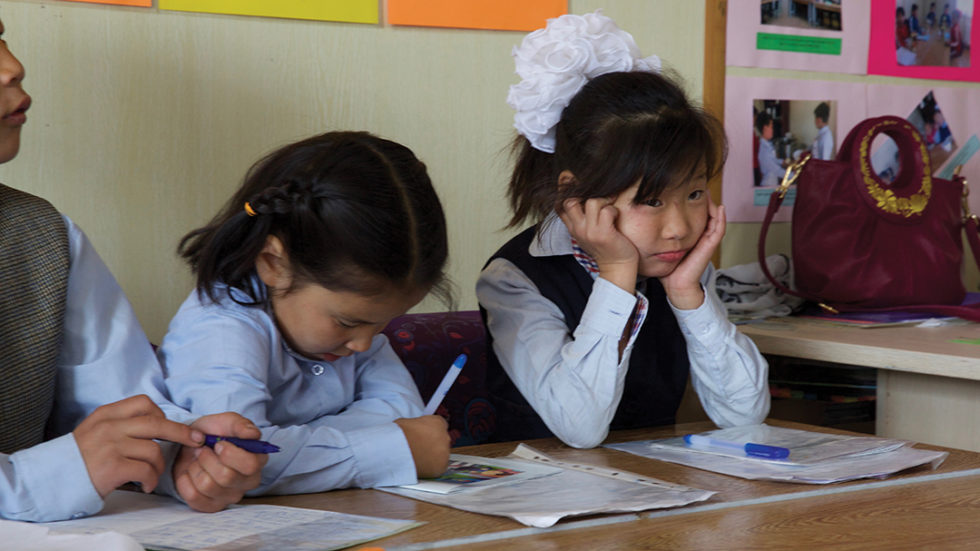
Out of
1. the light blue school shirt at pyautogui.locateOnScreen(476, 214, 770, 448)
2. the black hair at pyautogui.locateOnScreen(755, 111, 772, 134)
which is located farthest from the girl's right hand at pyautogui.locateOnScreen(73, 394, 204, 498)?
the black hair at pyautogui.locateOnScreen(755, 111, 772, 134)

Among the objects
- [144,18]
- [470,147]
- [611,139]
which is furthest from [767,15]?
[144,18]

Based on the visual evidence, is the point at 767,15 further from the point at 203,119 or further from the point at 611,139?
the point at 203,119

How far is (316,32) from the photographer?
1.71m

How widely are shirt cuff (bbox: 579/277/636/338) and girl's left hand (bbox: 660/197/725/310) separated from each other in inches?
4.4

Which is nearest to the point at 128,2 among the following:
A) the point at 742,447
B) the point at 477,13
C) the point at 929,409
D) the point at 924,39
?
the point at 477,13

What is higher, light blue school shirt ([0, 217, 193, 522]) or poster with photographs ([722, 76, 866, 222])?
poster with photographs ([722, 76, 866, 222])

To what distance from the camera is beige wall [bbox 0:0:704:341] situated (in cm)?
150

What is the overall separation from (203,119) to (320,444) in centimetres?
79

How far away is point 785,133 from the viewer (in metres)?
2.26

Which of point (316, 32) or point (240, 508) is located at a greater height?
point (316, 32)

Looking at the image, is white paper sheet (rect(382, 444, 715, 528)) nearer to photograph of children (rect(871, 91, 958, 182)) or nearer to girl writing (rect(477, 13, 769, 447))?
girl writing (rect(477, 13, 769, 447))

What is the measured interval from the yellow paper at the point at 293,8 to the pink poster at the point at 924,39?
1245mm

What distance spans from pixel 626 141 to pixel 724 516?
2.10 feet

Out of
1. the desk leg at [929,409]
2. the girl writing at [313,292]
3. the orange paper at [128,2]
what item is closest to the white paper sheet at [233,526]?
the girl writing at [313,292]
